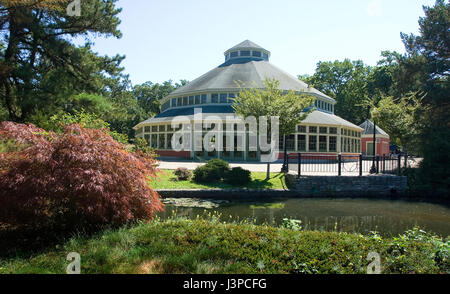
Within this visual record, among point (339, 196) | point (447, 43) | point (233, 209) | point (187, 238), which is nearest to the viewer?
point (187, 238)

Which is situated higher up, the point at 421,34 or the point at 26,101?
the point at 421,34

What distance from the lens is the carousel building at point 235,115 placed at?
26.4m

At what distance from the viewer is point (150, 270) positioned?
4074 millimetres

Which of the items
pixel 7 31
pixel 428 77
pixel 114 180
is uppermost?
pixel 7 31

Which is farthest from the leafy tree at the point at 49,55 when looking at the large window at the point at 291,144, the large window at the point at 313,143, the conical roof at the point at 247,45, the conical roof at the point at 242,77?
the conical roof at the point at 247,45

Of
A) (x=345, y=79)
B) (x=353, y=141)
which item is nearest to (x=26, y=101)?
(x=353, y=141)

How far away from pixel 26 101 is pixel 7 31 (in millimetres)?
4737

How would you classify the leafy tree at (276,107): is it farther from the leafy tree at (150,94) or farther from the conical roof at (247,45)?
the leafy tree at (150,94)

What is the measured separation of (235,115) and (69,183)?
824 inches

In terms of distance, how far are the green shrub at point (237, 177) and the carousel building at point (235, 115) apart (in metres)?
9.03

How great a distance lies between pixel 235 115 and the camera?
84.6 feet

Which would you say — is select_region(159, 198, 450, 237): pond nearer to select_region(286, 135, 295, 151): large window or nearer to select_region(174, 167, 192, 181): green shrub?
select_region(174, 167, 192, 181): green shrub

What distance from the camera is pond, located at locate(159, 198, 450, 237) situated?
9133mm

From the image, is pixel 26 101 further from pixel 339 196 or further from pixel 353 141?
pixel 353 141
